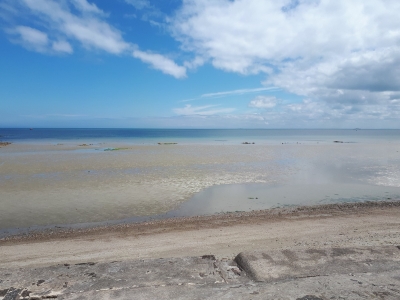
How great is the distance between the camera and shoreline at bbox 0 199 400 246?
994 cm

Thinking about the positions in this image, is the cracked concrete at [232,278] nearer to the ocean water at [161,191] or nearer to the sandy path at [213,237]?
the sandy path at [213,237]

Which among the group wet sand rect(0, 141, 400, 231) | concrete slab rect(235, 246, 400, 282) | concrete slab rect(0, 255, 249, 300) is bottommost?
wet sand rect(0, 141, 400, 231)

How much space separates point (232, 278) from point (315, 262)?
1.21 meters

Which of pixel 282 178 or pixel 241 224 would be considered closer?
pixel 241 224

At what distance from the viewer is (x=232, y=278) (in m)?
3.67

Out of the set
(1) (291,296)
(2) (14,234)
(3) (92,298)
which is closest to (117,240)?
(2) (14,234)

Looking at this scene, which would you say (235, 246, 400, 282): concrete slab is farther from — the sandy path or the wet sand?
the wet sand

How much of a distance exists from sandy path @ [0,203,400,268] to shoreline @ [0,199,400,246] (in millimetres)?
36

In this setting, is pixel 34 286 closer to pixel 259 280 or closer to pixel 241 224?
pixel 259 280

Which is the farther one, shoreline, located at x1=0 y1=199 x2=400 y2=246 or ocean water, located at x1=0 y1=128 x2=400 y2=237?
ocean water, located at x1=0 y1=128 x2=400 y2=237

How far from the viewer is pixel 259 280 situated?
3592 mm

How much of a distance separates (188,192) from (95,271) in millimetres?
12845

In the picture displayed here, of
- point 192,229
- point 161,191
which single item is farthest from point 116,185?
point 192,229

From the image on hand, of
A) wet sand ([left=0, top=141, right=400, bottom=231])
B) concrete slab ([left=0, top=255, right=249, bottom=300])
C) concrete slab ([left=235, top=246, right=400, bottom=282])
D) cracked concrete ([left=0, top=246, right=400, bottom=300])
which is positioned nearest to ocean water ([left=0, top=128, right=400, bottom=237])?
wet sand ([left=0, top=141, right=400, bottom=231])
